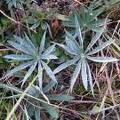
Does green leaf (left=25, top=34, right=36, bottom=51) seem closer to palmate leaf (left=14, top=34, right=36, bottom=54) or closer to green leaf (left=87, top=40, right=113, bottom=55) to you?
palmate leaf (left=14, top=34, right=36, bottom=54)

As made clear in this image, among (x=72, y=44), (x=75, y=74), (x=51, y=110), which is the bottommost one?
(x=51, y=110)

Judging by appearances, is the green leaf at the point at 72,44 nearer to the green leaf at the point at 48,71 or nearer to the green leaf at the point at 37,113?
the green leaf at the point at 48,71

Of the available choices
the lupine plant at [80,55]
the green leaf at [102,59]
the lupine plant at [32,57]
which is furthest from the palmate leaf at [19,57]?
the green leaf at [102,59]

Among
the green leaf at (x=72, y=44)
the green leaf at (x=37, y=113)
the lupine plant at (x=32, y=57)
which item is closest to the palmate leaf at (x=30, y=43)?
the lupine plant at (x=32, y=57)

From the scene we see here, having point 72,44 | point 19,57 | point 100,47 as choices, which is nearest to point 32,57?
point 19,57

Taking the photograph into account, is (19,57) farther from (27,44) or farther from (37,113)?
(37,113)

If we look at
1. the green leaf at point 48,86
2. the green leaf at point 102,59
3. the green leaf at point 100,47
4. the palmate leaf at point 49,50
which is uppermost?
the palmate leaf at point 49,50

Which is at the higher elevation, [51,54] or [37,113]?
[51,54]

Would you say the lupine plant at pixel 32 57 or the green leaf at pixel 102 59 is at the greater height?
the lupine plant at pixel 32 57

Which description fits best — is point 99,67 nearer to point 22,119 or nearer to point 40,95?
point 40,95

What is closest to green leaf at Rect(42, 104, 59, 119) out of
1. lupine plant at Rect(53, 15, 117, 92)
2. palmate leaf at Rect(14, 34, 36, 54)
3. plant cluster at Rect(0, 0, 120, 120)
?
plant cluster at Rect(0, 0, 120, 120)

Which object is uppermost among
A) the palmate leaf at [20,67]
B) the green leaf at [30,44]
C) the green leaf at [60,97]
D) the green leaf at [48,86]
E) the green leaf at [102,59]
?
the green leaf at [30,44]

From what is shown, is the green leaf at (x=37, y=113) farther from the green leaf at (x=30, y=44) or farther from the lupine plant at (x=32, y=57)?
the green leaf at (x=30, y=44)
